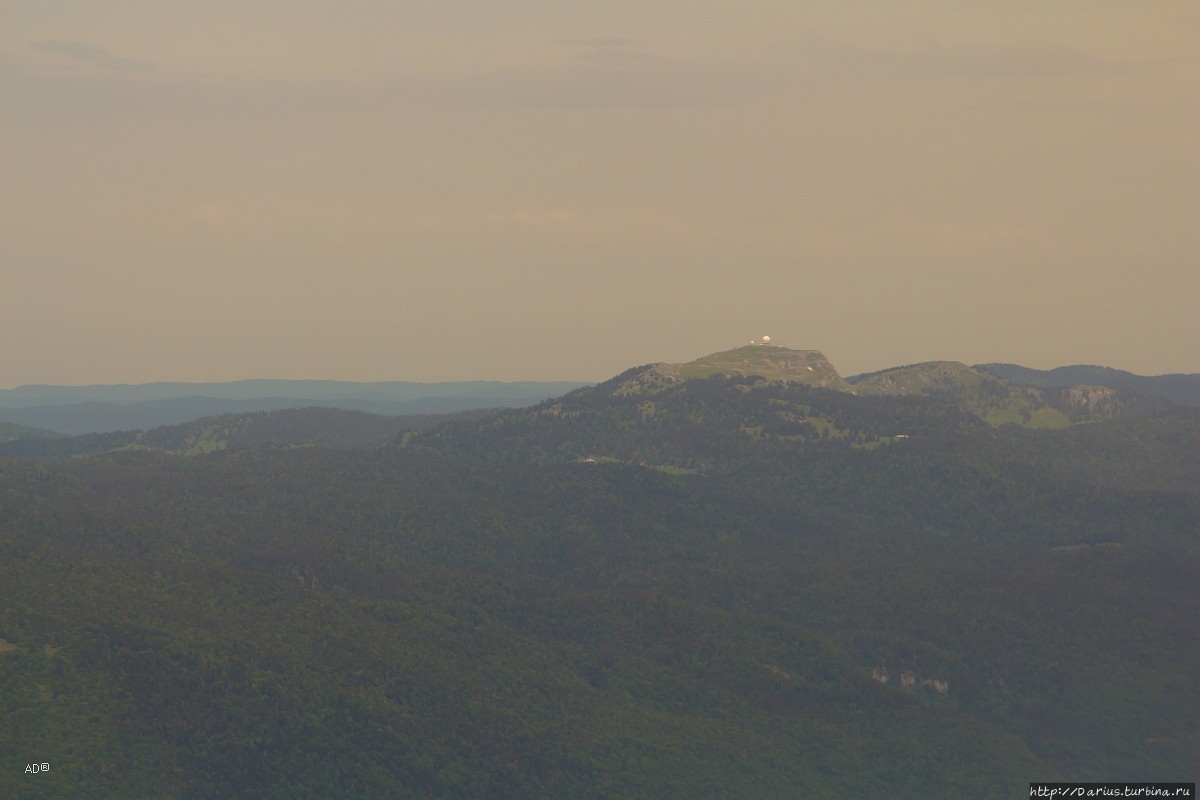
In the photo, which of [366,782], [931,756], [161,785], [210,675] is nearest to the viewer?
[161,785]

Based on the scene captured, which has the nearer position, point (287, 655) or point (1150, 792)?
point (1150, 792)

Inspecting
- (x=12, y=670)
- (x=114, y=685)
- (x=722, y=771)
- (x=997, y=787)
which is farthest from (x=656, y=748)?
(x=12, y=670)

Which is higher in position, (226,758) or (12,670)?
(12,670)

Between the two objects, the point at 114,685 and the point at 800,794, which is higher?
the point at 114,685

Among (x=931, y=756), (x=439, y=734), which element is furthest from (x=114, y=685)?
(x=931, y=756)

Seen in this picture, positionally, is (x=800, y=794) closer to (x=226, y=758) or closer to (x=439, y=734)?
(x=439, y=734)

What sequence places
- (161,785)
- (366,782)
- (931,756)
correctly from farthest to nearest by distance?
(931,756), (366,782), (161,785)

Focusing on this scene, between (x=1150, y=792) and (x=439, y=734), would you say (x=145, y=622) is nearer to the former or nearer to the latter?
(x=439, y=734)

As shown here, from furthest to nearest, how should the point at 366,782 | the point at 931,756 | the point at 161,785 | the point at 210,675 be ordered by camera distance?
the point at 931,756 < the point at 210,675 < the point at 366,782 < the point at 161,785

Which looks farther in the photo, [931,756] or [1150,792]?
[931,756]
